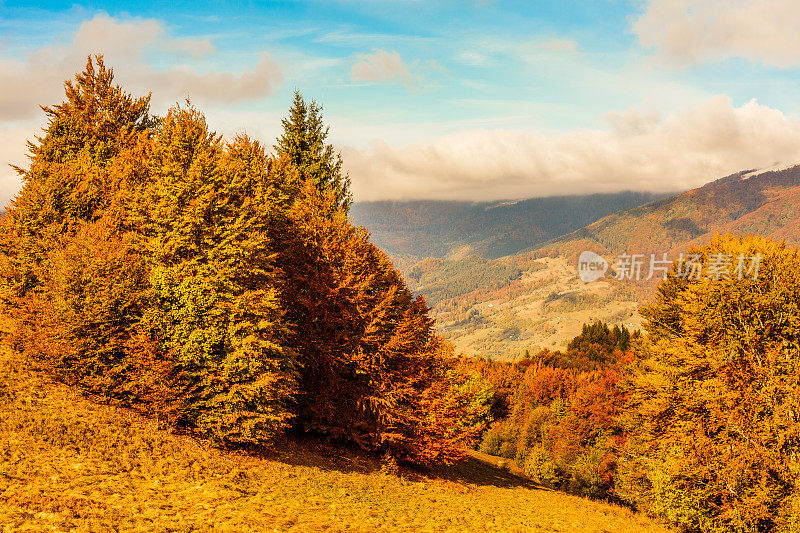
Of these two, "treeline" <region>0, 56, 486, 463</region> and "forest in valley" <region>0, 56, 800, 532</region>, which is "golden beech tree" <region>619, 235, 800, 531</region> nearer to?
"forest in valley" <region>0, 56, 800, 532</region>

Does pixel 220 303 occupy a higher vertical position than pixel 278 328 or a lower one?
higher

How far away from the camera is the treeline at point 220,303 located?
69.8ft

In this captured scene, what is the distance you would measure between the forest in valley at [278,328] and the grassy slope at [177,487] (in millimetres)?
1546

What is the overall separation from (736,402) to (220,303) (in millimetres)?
31631

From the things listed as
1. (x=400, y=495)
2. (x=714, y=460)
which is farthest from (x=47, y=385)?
(x=714, y=460)

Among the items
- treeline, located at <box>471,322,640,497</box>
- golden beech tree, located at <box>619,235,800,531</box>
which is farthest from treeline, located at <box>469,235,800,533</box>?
treeline, located at <box>471,322,640,497</box>

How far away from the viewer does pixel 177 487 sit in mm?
16875

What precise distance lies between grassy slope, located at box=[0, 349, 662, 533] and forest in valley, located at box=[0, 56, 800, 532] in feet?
5.07

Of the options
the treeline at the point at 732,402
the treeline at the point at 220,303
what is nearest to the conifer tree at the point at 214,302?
the treeline at the point at 220,303

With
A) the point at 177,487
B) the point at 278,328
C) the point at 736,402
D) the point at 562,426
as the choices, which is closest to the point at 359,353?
the point at 278,328

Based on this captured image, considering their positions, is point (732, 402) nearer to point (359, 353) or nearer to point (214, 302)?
point (359, 353)

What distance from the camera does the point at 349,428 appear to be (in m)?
27.1

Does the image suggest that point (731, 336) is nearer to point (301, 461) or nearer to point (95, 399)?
point (301, 461)

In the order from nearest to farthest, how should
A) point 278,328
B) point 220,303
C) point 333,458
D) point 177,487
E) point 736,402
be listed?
1. point 177,487
2. point 220,303
3. point 278,328
4. point 333,458
5. point 736,402
